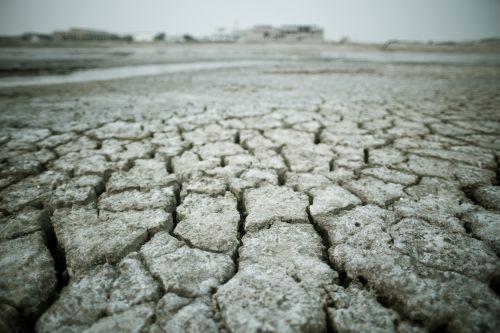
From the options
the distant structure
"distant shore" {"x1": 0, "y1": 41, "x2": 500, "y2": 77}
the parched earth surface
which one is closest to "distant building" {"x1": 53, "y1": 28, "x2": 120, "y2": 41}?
the distant structure

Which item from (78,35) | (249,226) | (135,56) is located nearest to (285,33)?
(78,35)

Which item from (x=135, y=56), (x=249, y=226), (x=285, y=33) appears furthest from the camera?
(x=285, y=33)

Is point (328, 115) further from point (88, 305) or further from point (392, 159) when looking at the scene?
point (88, 305)

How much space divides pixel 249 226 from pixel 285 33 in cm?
5310

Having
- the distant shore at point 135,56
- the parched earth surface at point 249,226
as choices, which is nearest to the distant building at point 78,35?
the distant shore at point 135,56

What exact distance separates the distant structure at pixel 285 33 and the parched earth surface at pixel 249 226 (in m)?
46.3

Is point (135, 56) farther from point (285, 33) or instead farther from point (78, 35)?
point (285, 33)

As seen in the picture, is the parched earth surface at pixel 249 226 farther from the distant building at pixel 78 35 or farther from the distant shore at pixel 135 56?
the distant building at pixel 78 35

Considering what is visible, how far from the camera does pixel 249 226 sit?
116 centimetres

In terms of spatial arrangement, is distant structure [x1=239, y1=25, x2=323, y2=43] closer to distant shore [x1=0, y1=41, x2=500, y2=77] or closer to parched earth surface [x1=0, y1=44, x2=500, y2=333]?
distant shore [x1=0, y1=41, x2=500, y2=77]

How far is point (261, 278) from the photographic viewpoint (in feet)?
2.92

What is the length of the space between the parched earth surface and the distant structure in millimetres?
46338

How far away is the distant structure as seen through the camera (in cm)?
4439

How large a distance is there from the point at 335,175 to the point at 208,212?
78 cm
